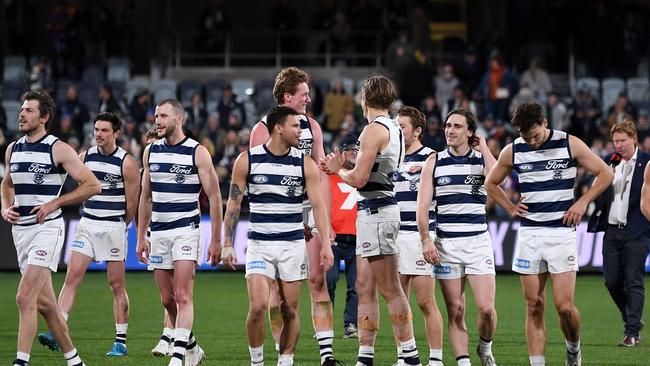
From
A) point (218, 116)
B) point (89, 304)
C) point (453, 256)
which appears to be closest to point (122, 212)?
point (453, 256)

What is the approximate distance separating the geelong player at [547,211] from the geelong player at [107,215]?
4172mm

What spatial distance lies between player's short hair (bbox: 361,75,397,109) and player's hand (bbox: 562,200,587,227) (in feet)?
5.82

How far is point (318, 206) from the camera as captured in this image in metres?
10.4

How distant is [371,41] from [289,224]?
73.3 feet

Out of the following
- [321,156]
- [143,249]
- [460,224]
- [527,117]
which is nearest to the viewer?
[527,117]

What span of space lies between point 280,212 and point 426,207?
1.34 meters

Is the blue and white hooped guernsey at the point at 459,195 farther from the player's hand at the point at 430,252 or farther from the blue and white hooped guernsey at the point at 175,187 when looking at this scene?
the blue and white hooped guernsey at the point at 175,187

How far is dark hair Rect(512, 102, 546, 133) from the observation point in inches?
415

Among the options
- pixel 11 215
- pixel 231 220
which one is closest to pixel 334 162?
pixel 231 220

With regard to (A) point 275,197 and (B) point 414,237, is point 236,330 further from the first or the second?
(A) point 275,197

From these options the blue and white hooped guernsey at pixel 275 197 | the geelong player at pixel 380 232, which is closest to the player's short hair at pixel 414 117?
the geelong player at pixel 380 232

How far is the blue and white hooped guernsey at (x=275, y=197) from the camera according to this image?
10312mm

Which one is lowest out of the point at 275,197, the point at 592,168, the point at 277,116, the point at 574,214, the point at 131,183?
the point at 574,214

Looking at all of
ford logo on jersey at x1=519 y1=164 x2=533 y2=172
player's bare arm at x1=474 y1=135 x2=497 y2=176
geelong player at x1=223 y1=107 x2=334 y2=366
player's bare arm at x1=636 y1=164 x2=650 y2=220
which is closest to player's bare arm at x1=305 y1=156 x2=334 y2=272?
geelong player at x1=223 y1=107 x2=334 y2=366
